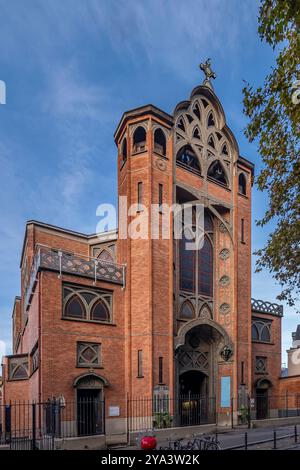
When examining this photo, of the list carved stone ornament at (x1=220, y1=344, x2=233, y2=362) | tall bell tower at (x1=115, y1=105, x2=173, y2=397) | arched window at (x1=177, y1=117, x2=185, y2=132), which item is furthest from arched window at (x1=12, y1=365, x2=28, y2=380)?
arched window at (x1=177, y1=117, x2=185, y2=132)

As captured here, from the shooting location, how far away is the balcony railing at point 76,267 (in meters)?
21.6

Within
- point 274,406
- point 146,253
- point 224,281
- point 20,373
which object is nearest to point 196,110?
point 146,253

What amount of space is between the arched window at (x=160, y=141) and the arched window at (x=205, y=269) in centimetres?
659

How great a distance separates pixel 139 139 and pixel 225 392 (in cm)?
1609

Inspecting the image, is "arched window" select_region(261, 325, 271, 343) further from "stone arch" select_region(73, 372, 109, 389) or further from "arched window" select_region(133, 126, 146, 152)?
"arched window" select_region(133, 126, 146, 152)

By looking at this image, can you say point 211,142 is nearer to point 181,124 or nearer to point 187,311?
point 181,124

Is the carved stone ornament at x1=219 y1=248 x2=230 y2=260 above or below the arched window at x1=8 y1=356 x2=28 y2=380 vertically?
above

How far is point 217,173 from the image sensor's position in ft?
99.1

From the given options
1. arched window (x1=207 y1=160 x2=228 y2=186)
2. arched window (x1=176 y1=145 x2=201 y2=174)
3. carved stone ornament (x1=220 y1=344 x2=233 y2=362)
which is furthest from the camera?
arched window (x1=207 y1=160 x2=228 y2=186)

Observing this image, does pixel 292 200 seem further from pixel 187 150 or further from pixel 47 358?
pixel 187 150

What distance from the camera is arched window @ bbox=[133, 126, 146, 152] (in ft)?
84.3

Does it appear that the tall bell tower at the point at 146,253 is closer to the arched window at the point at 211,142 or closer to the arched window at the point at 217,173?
the arched window at the point at 211,142

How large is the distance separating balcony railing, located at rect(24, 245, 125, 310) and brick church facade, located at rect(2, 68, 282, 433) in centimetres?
6
